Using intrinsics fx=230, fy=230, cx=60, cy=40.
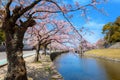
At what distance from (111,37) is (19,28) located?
181ft

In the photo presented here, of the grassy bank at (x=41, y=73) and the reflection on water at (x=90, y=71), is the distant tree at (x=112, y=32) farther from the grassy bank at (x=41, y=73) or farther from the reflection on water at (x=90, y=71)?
the grassy bank at (x=41, y=73)

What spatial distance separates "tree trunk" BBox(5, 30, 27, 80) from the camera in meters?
9.81

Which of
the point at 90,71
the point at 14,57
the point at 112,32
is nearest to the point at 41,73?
the point at 14,57

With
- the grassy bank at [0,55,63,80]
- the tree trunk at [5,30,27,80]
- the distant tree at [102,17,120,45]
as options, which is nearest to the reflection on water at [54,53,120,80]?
the grassy bank at [0,55,63,80]

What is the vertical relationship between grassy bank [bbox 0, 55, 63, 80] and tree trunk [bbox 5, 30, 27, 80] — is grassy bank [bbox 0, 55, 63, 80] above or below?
below

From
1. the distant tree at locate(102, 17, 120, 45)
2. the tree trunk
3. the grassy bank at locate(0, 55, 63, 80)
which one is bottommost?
the grassy bank at locate(0, 55, 63, 80)

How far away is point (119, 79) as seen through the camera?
1906 centimetres

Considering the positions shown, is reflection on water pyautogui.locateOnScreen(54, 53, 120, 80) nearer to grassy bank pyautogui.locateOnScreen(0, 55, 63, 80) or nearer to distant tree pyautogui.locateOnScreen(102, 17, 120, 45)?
grassy bank pyautogui.locateOnScreen(0, 55, 63, 80)

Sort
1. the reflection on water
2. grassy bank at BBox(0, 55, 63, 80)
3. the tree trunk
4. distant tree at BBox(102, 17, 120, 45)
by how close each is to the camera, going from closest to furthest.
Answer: the tree trunk
grassy bank at BBox(0, 55, 63, 80)
the reflection on water
distant tree at BBox(102, 17, 120, 45)

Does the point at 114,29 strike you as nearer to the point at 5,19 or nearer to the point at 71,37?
the point at 71,37

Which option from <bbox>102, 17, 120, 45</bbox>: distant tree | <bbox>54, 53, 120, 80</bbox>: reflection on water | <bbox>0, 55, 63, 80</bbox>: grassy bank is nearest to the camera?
<bbox>0, 55, 63, 80</bbox>: grassy bank

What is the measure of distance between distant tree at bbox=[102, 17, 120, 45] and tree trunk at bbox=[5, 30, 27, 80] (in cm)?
5182

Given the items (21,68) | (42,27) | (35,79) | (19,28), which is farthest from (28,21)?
(42,27)

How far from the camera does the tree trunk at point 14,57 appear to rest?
9812mm
